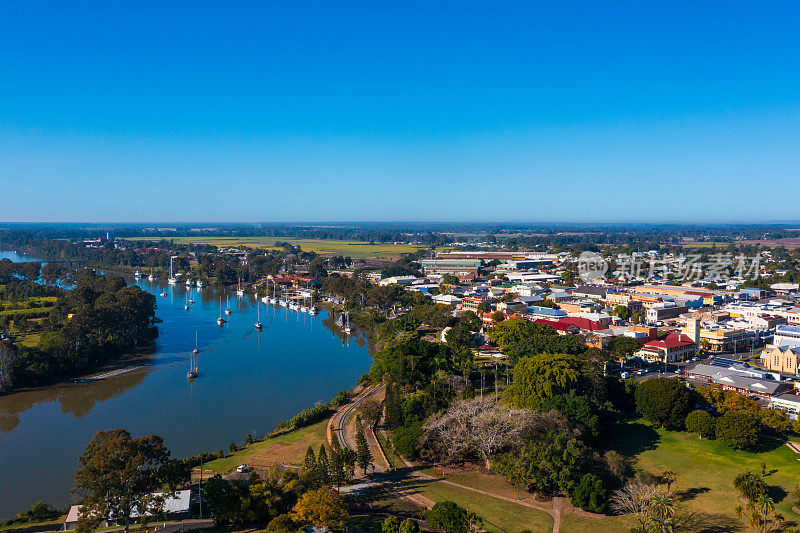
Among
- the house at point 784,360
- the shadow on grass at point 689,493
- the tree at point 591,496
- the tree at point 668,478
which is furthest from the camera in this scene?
the house at point 784,360

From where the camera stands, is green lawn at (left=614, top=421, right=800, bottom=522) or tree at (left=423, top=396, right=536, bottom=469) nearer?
green lawn at (left=614, top=421, right=800, bottom=522)

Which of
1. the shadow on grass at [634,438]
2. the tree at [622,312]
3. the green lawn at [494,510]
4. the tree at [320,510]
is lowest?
the shadow on grass at [634,438]

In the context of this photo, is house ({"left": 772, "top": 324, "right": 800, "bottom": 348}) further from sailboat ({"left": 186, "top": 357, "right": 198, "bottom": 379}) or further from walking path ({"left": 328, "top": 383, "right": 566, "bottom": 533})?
sailboat ({"left": 186, "top": 357, "right": 198, "bottom": 379})

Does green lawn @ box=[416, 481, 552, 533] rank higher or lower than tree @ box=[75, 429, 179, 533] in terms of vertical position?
lower

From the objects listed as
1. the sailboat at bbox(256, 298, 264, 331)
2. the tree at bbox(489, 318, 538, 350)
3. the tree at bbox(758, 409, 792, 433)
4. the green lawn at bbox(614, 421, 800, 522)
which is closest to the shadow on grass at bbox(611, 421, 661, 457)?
the green lawn at bbox(614, 421, 800, 522)

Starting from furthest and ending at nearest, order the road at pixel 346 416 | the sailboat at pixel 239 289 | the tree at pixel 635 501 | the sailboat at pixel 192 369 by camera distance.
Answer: the sailboat at pixel 239 289 → the sailboat at pixel 192 369 → the road at pixel 346 416 → the tree at pixel 635 501

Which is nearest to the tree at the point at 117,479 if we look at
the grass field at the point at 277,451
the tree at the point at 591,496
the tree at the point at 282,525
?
the tree at the point at 282,525

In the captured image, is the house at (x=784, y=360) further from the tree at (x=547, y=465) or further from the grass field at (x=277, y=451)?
the grass field at (x=277, y=451)
